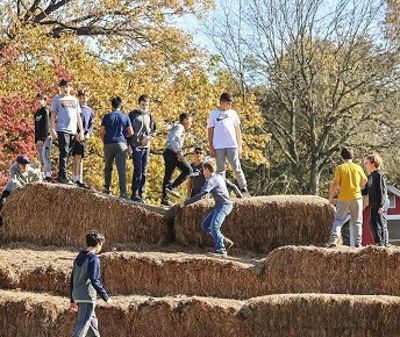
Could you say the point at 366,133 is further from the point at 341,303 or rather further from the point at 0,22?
the point at 341,303

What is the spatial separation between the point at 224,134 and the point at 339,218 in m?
2.37

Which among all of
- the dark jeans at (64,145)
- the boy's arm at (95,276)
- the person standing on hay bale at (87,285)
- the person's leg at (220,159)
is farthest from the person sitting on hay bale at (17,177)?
the boy's arm at (95,276)

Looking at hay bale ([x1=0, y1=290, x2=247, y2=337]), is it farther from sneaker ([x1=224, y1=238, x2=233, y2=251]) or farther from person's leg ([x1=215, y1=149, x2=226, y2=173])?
person's leg ([x1=215, y1=149, x2=226, y2=173])

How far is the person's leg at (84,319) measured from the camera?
496 inches

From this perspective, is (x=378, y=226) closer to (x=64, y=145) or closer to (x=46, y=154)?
(x=64, y=145)

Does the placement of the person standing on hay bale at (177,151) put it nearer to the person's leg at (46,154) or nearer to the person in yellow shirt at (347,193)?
the person's leg at (46,154)

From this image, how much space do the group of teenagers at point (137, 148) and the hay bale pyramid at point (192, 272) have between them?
0.52 metres

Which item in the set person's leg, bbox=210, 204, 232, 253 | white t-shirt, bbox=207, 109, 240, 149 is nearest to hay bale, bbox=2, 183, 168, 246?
person's leg, bbox=210, 204, 232, 253

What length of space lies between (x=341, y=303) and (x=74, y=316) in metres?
3.88

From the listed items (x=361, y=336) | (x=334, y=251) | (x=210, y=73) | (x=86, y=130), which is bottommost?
(x=361, y=336)

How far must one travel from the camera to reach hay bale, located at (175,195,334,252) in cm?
1662

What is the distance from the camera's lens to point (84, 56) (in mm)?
29234

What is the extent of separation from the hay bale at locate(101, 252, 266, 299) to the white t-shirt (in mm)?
Answer: 2062

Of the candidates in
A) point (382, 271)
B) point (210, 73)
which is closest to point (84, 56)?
point (210, 73)
